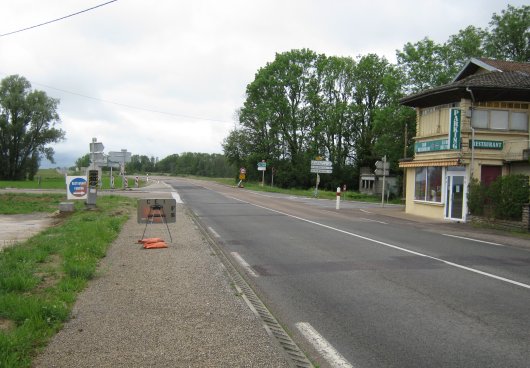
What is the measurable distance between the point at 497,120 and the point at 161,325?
2161cm

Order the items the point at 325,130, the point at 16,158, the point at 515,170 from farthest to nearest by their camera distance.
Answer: the point at 16,158, the point at 325,130, the point at 515,170

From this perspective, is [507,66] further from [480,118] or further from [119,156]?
[119,156]

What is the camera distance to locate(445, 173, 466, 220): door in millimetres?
22188

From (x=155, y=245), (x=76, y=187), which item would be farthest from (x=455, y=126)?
(x=76, y=187)

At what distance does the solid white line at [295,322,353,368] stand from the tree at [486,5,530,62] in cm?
4764

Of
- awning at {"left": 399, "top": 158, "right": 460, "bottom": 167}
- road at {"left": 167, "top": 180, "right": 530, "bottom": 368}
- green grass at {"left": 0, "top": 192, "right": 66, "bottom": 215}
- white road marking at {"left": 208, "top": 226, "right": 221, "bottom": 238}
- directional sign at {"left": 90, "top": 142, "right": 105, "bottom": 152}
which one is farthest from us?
green grass at {"left": 0, "top": 192, "right": 66, "bottom": 215}

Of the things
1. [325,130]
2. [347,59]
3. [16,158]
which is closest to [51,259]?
[325,130]

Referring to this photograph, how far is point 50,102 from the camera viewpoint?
75.9m

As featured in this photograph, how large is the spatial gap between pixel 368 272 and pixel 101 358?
5589 millimetres

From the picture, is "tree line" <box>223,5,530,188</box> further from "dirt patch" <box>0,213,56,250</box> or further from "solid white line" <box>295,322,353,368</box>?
"solid white line" <box>295,322,353,368</box>

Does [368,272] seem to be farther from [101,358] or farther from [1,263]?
[1,263]

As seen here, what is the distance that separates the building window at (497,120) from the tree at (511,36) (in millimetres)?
26589

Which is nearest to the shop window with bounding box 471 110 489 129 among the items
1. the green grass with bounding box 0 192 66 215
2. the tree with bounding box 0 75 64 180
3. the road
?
the road

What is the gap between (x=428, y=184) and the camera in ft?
82.9
